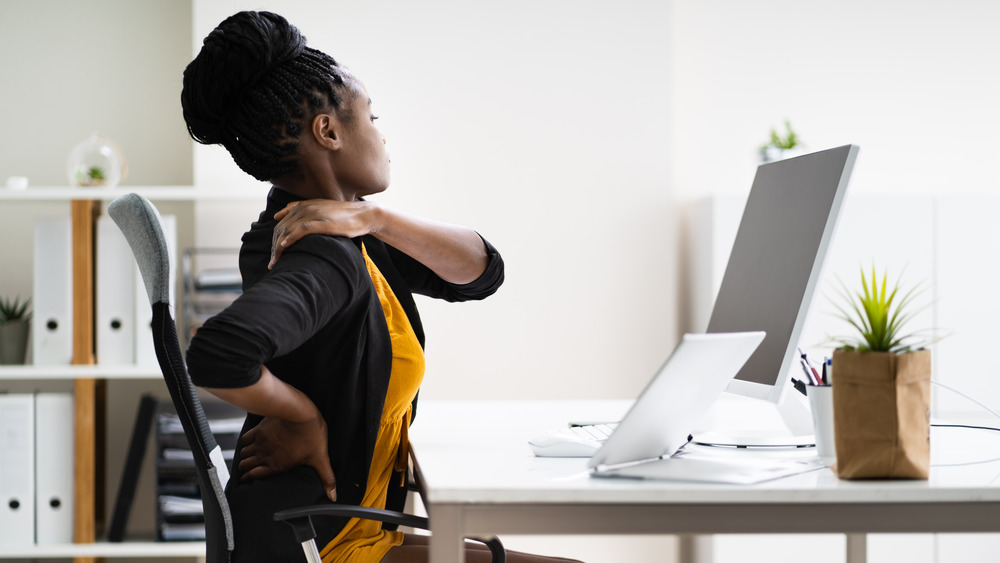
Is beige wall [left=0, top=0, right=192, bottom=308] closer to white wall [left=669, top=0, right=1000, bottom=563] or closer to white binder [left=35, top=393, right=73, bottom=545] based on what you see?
white binder [left=35, top=393, right=73, bottom=545]

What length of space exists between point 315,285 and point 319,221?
0.13 meters

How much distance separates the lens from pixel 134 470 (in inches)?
110

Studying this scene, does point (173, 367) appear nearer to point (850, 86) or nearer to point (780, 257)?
point (780, 257)

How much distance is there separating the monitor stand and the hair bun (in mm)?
874

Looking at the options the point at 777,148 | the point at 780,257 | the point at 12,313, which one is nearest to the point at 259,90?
the point at 780,257

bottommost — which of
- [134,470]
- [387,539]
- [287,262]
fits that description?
[134,470]

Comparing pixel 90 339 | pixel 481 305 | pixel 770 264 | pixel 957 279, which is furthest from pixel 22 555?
pixel 957 279

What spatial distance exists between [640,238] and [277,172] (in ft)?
6.76

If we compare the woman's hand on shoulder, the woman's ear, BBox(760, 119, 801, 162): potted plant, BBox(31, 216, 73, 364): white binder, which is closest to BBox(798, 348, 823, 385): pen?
the woman's hand on shoulder

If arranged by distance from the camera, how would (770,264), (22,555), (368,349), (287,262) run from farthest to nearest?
(22,555)
(770,264)
(368,349)
(287,262)

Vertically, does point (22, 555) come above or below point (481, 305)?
below

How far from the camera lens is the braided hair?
47.9 inches

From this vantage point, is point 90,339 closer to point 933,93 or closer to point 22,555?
point 22,555

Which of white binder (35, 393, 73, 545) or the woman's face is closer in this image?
the woman's face
